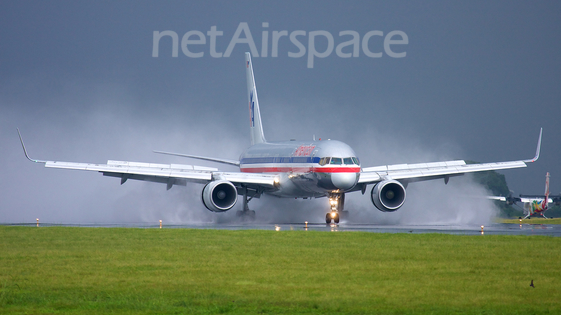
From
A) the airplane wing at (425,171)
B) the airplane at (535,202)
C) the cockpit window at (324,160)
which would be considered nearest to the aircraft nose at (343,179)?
the cockpit window at (324,160)

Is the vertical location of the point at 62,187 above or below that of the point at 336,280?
above

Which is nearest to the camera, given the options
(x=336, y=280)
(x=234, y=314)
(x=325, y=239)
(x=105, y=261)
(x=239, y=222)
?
(x=234, y=314)

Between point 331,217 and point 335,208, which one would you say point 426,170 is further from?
point 331,217

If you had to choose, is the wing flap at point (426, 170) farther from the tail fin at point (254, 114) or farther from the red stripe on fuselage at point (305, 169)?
the tail fin at point (254, 114)

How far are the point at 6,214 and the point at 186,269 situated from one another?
1678 inches

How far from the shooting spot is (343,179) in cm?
4038

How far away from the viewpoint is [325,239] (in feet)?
87.6

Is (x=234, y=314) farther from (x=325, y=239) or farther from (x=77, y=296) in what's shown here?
(x=325, y=239)

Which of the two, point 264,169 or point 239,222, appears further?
point 264,169

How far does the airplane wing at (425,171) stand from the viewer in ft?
146

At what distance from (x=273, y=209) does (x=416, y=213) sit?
892 cm

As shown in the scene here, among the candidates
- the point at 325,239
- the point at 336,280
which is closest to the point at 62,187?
the point at 325,239

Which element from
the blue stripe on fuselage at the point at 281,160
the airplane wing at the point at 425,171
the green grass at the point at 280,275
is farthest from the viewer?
A: the airplane wing at the point at 425,171

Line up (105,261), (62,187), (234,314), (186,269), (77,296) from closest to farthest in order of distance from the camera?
(234,314), (77,296), (186,269), (105,261), (62,187)
